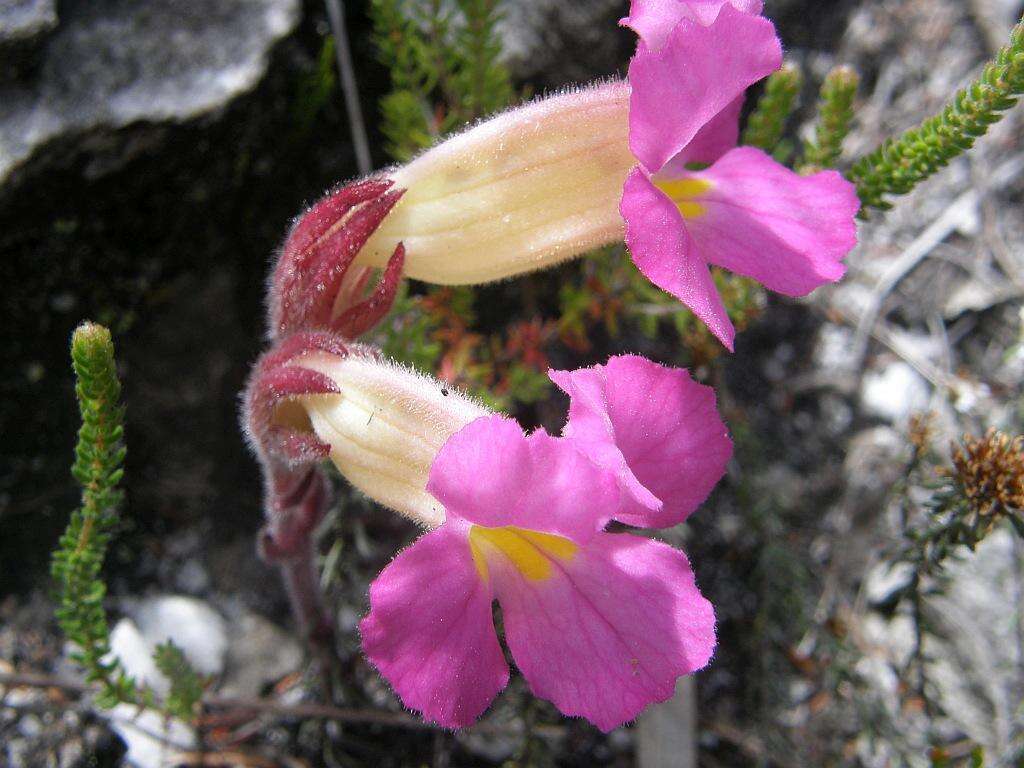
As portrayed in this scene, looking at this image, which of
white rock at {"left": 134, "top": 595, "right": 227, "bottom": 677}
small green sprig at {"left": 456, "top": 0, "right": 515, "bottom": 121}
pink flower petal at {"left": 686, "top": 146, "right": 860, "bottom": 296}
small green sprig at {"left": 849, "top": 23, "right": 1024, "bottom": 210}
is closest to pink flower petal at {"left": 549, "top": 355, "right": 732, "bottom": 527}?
pink flower petal at {"left": 686, "top": 146, "right": 860, "bottom": 296}

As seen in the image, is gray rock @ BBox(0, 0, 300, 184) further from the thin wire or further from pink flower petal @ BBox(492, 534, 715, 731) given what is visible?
pink flower petal @ BBox(492, 534, 715, 731)

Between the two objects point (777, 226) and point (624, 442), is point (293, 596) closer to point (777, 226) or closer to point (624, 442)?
point (624, 442)

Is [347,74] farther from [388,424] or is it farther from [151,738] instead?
[151,738]

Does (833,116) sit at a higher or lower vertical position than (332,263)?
lower

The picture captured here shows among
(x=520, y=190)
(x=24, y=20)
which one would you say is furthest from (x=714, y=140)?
(x=24, y=20)

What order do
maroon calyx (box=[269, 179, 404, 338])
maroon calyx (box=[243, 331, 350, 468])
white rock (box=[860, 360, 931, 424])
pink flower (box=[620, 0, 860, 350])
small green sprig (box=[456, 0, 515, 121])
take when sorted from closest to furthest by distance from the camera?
pink flower (box=[620, 0, 860, 350]) → maroon calyx (box=[243, 331, 350, 468]) → maroon calyx (box=[269, 179, 404, 338]) → small green sprig (box=[456, 0, 515, 121]) → white rock (box=[860, 360, 931, 424])

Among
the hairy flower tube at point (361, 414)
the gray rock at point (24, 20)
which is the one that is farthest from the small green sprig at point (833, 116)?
the gray rock at point (24, 20)
